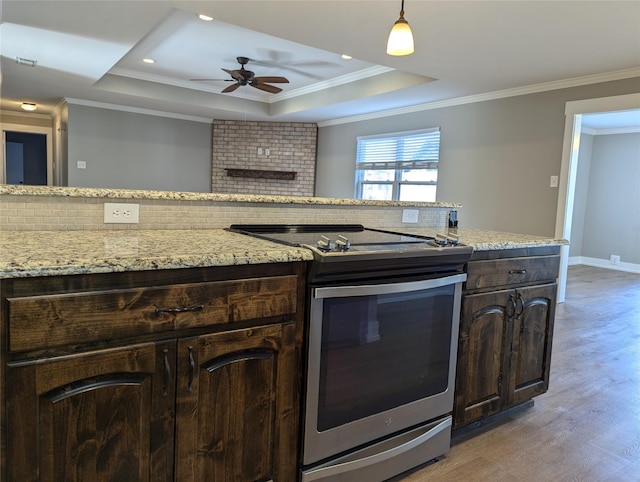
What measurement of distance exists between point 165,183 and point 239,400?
6841 millimetres

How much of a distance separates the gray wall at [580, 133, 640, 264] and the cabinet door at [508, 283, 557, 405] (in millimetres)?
6329

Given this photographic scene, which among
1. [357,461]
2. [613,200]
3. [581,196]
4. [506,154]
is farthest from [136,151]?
[613,200]

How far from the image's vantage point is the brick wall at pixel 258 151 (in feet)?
25.3

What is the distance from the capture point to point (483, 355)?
1.97 metres

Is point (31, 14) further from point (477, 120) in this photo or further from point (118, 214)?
point (477, 120)

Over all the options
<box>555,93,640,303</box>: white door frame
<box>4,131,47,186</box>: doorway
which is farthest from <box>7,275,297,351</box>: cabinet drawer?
<box>4,131,47,186</box>: doorway

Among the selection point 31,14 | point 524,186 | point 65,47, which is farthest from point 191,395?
point 524,186

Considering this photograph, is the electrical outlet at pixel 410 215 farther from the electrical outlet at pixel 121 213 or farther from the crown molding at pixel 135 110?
the crown molding at pixel 135 110

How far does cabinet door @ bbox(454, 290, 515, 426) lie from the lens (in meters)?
1.89

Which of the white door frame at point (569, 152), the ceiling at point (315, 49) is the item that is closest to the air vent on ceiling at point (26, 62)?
the ceiling at point (315, 49)

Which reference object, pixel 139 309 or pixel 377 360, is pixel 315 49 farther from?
pixel 139 309

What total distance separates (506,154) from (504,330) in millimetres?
3482

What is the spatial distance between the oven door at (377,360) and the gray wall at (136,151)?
260 inches

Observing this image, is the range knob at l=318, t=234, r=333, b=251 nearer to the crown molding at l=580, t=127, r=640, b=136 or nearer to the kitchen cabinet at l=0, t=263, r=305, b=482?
the kitchen cabinet at l=0, t=263, r=305, b=482
